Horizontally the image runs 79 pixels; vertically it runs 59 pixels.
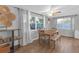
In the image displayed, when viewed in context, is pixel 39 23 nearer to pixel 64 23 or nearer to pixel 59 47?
pixel 64 23

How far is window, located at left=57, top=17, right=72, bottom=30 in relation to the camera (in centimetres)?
240

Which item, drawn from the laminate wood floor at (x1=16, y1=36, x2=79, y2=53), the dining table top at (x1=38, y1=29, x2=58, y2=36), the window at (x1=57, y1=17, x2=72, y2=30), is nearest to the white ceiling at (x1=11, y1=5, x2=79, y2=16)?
the window at (x1=57, y1=17, x2=72, y2=30)

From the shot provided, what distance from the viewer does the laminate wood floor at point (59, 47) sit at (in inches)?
Answer: 87.9

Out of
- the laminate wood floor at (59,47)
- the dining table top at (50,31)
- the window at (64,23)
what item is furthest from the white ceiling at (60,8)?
the laminate wood floor at (59,47)

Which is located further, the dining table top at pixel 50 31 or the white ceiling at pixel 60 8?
the dining table top at pixel 50 31

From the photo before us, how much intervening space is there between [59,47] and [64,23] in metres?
0.62

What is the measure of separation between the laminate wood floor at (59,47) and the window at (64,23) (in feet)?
0.94

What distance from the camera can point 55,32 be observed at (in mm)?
2430

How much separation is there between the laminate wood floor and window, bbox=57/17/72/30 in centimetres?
29

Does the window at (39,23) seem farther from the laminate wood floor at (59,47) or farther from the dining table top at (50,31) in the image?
the laminate wood floor at (59,47)

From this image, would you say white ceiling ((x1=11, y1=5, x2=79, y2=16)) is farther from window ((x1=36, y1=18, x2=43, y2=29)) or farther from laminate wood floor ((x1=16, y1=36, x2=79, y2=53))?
laminate wood floor ((x1=16, y1=36, x2=79, y2=53))

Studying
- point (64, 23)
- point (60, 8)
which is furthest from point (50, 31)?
point (60, 8)

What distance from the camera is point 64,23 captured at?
7.98 feet
